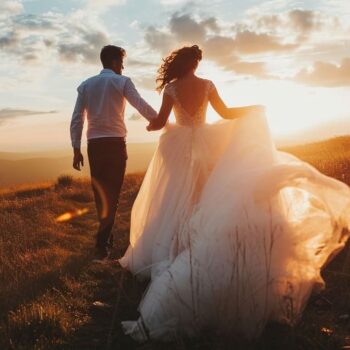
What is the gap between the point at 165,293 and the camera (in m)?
4.39

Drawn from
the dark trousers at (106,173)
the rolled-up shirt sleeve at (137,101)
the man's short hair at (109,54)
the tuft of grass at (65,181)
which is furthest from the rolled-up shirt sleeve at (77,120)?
the tuft of grass at (65,181)

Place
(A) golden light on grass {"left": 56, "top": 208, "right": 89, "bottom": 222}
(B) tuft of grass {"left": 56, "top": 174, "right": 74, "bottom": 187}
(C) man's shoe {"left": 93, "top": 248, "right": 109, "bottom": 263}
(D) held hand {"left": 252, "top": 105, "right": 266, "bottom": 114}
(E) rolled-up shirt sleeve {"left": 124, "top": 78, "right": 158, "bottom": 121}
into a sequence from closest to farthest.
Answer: (D) held hand {"left": 252, "top": 105, "right": 266, "bottom": 114}, (E) rolled-up shirt sleeve {"left": 124, "top": 78, "right": 158, "bottom": 121}, (C) man's shoe {"left": 93, "top": 248, "right": 109, "bottom": 263}, (A) golden light on grass {"left": 56, "top": 208, "right": 89, "bottom": 222}, (B) tuft of grass {"left": 56, "top": 174, "right": 74, "bottom": 187}

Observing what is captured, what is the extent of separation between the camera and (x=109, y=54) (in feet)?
26.5

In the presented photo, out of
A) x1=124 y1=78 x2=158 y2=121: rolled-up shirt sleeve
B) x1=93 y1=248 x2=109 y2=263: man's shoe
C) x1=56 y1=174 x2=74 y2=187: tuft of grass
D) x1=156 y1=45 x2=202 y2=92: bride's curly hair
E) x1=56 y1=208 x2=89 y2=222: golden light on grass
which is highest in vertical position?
x1=156 y1=45 x2=202 y2=92: bride's curly hair

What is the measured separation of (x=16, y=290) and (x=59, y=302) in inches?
28.0

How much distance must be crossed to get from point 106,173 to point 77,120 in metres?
0.96

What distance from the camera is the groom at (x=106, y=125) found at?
798cm

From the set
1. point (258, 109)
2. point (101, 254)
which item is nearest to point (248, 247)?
point (258, 109)

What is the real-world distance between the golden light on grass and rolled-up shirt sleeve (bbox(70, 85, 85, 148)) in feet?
16.4

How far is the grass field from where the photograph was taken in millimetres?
4219

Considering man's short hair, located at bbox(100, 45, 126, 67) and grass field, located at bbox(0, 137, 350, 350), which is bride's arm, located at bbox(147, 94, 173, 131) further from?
grass field, located at bbox(0, 137, 350, 350)

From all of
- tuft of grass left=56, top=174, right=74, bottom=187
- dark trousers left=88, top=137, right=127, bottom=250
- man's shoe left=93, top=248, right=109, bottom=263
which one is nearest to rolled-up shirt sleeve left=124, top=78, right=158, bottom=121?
dark trousers left=88, top=137, right=127, bottom=250

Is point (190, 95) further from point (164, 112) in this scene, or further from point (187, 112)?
point (164, 112)

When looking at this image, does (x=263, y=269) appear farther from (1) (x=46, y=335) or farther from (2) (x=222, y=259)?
(1) (x=46, y=335)
